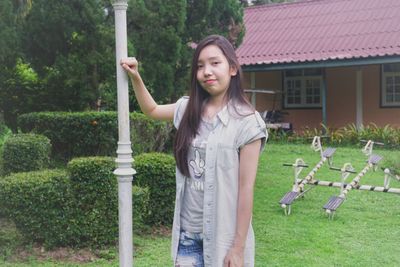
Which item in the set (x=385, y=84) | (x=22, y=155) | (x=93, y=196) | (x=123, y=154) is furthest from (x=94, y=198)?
(x=385, y=84)

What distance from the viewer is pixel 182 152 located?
2475mm

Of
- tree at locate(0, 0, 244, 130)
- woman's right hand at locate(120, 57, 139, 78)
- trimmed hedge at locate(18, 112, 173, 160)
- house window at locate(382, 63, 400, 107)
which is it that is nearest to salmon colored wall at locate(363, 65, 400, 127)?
house window at locate(382, 63, 400, 107)

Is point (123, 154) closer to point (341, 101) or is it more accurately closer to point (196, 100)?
point (196, 100)

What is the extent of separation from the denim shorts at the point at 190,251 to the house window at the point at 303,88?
599 inches

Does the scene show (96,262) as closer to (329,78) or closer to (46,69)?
(46,69)

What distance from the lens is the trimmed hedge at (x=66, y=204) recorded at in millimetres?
5266

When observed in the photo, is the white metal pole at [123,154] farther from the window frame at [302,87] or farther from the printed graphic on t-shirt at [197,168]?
the window frame at [302,87]

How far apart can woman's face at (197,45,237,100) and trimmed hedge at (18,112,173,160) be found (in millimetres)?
5769

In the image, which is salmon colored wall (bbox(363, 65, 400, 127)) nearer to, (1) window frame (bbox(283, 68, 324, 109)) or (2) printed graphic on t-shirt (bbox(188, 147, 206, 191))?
(1) window frame (bbox(283, 68, 324, 109))

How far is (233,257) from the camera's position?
7.79ft

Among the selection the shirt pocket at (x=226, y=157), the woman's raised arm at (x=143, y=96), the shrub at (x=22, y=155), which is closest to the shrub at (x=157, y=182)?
the shrub at (x=22, y=155)

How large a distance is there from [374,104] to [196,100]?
47.8 ft

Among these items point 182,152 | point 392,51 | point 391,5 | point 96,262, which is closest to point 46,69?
point 96,262

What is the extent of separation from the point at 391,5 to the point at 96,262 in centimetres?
1456
